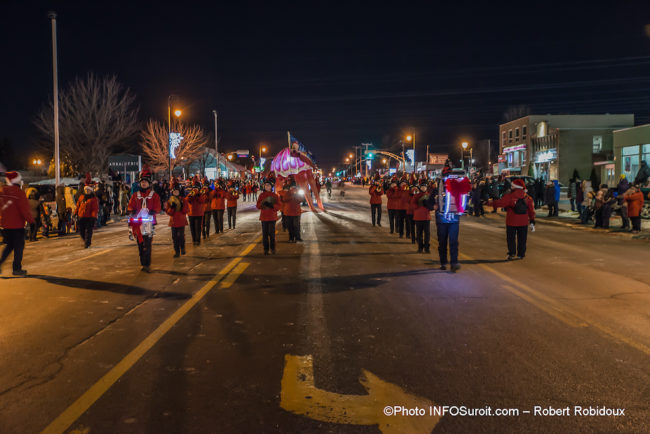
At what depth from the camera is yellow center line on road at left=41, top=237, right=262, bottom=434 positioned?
364cm

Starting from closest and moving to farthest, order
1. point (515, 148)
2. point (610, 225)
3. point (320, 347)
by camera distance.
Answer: point (320, 347)
point (610, 225)
point (515, 148)

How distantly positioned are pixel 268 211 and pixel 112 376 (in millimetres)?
7537

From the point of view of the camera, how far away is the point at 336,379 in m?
4.41

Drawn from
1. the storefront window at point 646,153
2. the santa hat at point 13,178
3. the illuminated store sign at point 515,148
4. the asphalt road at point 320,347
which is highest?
the illuminated store sign at point 515,148

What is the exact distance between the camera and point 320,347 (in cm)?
526

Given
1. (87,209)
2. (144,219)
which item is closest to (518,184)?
(144,219)

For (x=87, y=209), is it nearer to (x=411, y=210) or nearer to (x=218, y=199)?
(x=218, y=199)

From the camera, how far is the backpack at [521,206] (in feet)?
36.2

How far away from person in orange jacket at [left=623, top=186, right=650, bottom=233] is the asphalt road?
8.37 meters

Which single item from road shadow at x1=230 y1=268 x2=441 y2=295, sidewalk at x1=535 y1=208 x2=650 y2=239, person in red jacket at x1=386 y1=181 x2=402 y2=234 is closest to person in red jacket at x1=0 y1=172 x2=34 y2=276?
road shadow at x1=230 y1=268 x2=441 y2=295

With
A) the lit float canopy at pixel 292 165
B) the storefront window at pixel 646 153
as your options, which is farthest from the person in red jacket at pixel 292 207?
the storefront window at pixel 646 153

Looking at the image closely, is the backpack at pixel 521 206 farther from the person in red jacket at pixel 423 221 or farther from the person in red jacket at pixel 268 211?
the person in red jacket at pixel 268 211

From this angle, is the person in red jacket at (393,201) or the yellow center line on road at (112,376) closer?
the yellow center line on road at (112,376)

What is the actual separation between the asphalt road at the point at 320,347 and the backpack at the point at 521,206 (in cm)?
134
